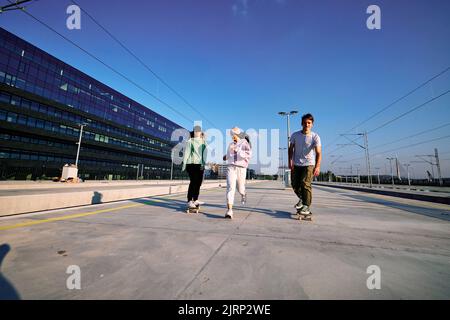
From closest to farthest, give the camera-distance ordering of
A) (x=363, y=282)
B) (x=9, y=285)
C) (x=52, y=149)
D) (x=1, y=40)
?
1. (x=9, y=285)
2. (x=363, y=282)
3. (x=1, y=40)
4. (x=52, y=149)

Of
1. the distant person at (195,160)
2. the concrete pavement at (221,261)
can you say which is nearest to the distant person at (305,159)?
the concrete pavement at (221,261)

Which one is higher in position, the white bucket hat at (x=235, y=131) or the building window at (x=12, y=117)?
the building window at (x=12, y=117)

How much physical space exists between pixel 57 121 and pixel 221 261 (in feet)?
167

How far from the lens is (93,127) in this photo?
1839 inches

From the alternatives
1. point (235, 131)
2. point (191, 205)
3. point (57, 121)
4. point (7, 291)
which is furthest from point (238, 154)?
point (57, 121)

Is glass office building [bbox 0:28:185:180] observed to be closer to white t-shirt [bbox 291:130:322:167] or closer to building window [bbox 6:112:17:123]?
building window [bbox 6:112:17:123]

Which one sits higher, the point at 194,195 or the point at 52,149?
the point at 52,149

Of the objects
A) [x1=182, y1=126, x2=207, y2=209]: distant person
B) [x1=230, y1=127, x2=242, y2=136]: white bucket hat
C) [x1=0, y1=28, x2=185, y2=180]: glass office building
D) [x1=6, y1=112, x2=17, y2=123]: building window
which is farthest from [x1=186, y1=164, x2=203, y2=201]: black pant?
[x1=6, y1=112, x2=17, y2=123]: building window

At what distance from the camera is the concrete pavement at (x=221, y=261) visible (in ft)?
4.15

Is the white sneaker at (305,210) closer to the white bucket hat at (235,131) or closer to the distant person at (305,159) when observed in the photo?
the distant person at (305,159)

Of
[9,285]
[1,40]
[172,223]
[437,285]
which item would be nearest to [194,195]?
[172,223]

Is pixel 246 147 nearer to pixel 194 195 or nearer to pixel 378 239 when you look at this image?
pixel 194 195

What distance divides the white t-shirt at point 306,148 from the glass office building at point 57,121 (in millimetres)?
40249
